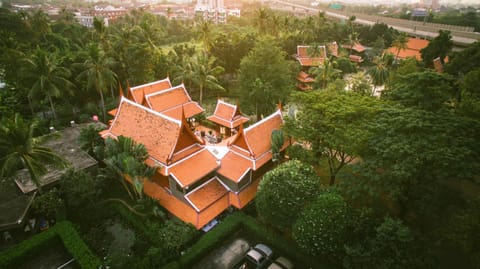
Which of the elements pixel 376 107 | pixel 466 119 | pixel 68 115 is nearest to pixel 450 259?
pixel 466 119

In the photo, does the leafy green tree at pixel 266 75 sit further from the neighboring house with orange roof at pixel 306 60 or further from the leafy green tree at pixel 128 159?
the leafy green tree at pixel 128 159

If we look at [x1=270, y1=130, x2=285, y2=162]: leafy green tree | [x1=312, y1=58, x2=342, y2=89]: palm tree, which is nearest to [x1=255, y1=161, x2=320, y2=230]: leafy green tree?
[x1=270, y1=130, x2=285, y2=162]: leafy green tree

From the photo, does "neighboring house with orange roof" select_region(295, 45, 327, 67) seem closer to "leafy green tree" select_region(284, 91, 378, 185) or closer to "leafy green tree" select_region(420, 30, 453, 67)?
"leafy green tree" select_region(420, 30, 453, 67)

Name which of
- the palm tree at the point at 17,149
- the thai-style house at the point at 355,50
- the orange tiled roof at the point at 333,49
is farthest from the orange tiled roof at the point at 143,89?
the thai-style house at the point at 355,50

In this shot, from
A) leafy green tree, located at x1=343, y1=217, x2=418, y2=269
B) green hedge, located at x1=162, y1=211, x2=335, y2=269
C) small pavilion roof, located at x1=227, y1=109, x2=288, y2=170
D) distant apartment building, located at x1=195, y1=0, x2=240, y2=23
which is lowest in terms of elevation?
green hedge, located at x1=162, y1=211, x2=335, y2=269

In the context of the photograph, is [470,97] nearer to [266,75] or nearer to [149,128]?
[266,75]
